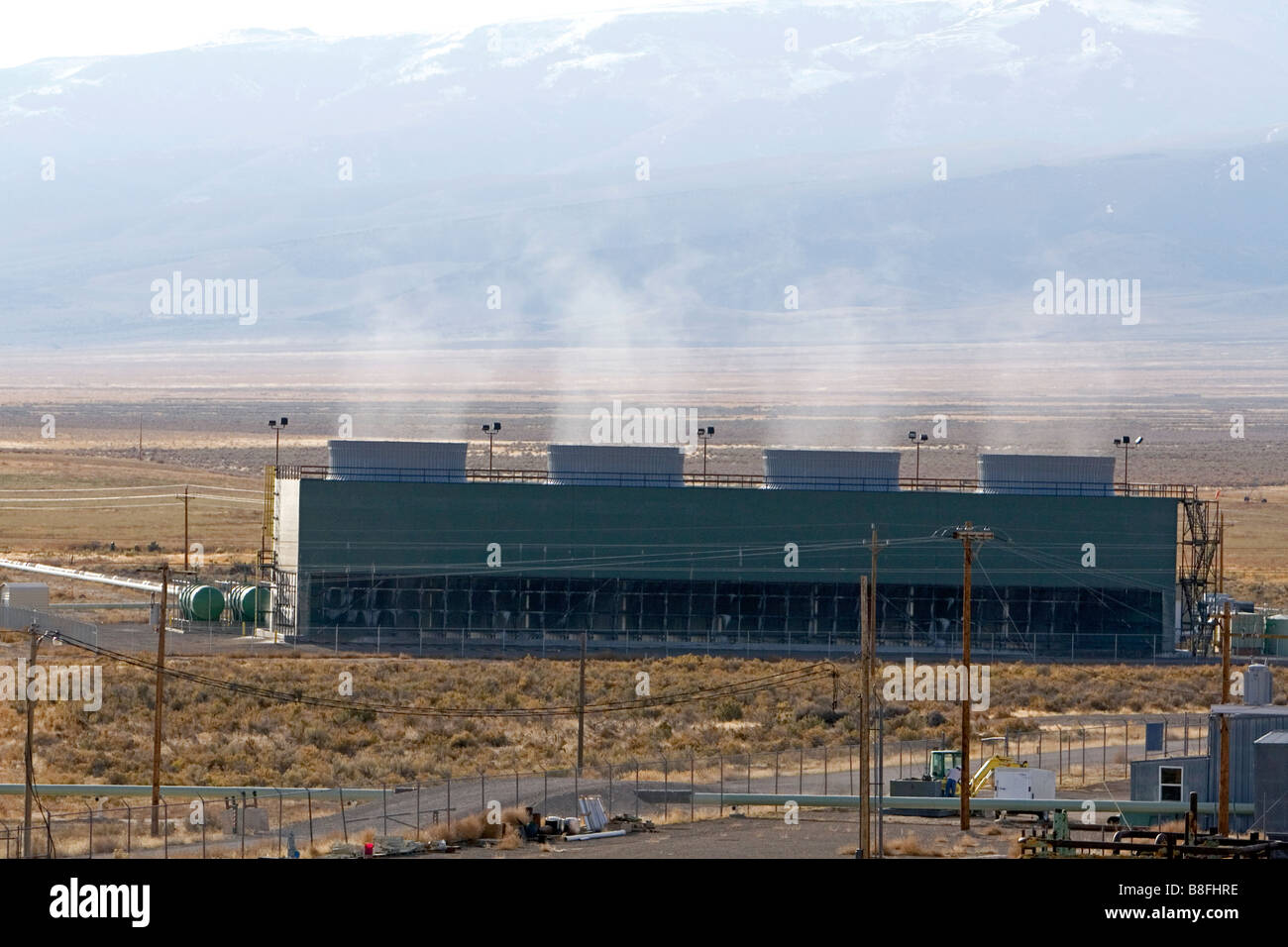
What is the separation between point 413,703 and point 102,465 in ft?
353

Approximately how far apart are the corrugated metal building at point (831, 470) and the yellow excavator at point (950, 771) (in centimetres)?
3055

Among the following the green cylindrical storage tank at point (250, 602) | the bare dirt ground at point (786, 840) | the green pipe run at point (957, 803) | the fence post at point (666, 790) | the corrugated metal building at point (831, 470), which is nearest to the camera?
the bare dirt ground at point (786, 840)

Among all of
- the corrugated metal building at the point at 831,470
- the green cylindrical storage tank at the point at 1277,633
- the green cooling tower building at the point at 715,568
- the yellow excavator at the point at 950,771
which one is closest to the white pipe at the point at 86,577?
the green cooling tower building at the point at 715,568

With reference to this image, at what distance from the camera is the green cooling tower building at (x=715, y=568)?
70.4 meters

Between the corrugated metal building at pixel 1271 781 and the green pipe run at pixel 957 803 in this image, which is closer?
the corrugated metal building at pixel 1271 781

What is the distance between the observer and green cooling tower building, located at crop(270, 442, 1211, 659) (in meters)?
70.4

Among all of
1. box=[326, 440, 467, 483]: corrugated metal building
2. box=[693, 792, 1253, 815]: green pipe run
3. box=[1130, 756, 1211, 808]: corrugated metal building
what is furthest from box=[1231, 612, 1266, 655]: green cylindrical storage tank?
box=[693, 792, 1253, 815]: green pipe run

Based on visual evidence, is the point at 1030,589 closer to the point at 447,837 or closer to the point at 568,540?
the point at 568,540

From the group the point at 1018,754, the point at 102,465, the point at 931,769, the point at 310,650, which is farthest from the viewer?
the point at 102,465

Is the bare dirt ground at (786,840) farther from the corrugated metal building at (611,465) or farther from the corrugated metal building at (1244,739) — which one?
the corrugated metal building at (611,465)

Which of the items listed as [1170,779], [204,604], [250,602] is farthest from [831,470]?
[1170,779]

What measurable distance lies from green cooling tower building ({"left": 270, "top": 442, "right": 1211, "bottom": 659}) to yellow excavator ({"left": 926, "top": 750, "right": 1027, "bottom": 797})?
85.6ft
